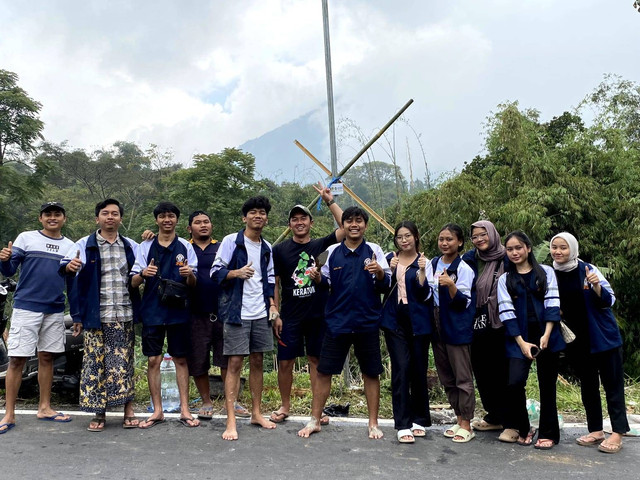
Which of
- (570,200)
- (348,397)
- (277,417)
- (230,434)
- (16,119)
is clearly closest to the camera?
(230,434)

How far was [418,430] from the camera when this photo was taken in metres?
4.18

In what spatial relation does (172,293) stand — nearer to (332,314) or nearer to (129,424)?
(129,424)

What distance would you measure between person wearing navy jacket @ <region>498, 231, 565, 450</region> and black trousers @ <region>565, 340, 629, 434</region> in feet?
0.82

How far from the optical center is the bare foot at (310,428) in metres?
4.18

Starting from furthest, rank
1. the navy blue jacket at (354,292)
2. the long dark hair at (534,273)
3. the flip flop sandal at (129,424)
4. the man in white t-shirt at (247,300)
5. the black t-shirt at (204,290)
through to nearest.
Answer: the black t-shirt at (204,290)
the flip flop sandal at (129,424)
the man in white t-shirt at (247,300)
the navy blue jacket at (354,292)
the long dark hair at (534,273)

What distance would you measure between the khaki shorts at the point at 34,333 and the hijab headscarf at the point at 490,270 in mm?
3725

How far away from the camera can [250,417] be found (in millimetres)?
4680

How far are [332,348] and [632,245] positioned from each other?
763cm

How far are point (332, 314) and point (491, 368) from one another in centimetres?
141

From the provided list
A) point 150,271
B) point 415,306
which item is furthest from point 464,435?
point 150,271

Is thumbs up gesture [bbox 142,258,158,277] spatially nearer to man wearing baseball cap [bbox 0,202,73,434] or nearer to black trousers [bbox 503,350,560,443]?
man wearing baseball cap [bbox 0,202,73,434]


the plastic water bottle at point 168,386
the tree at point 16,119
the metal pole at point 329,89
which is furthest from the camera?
the tree at point 16,119

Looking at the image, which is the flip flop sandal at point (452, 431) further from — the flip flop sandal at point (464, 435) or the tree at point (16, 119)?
the tree at point (16, 119)

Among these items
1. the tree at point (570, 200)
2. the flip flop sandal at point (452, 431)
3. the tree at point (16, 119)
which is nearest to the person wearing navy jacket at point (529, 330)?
the flip flop sandal at point (452, 431)
